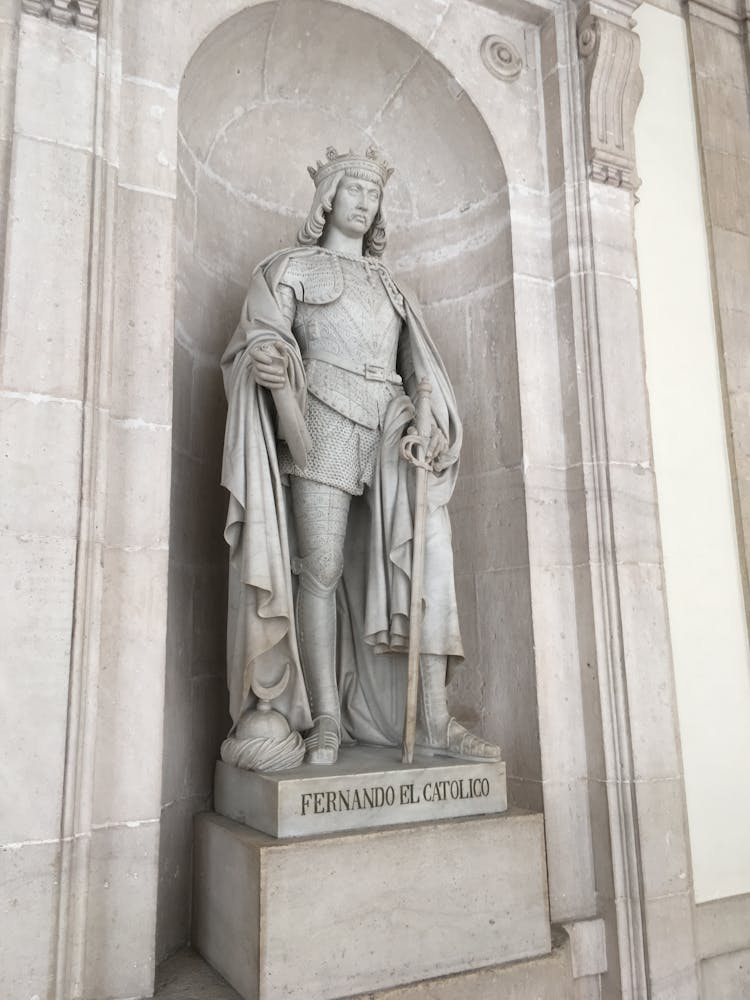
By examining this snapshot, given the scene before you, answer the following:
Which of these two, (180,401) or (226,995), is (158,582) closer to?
(180,401)

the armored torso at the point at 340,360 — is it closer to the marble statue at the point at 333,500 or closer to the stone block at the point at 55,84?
the marble statue at the point at 333,500

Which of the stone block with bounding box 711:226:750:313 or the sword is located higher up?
the stone block with bounding box 711:226:750:313

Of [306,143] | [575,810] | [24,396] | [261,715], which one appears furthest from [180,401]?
[575,810]

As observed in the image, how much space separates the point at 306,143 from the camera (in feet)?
13.9

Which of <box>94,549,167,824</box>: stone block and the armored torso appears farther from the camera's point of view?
the armored torso

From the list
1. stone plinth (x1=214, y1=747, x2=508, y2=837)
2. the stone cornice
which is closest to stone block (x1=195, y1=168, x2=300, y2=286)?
stone plinth (x1=214, y1=747, x2=508, y2=837)

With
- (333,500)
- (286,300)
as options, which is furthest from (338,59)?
(333,500)

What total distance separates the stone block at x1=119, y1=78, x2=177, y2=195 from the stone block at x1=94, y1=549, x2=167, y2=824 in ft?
4.22

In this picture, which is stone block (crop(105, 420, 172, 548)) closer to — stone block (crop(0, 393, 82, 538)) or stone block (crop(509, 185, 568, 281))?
stone block (crop(0, 393, 82, 538))

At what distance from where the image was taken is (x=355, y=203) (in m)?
3.48

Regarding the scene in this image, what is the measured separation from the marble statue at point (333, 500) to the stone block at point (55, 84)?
31.9 inches

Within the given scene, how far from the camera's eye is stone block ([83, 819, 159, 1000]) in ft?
8.16

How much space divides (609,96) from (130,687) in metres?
3.24

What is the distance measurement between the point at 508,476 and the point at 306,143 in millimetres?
1902
